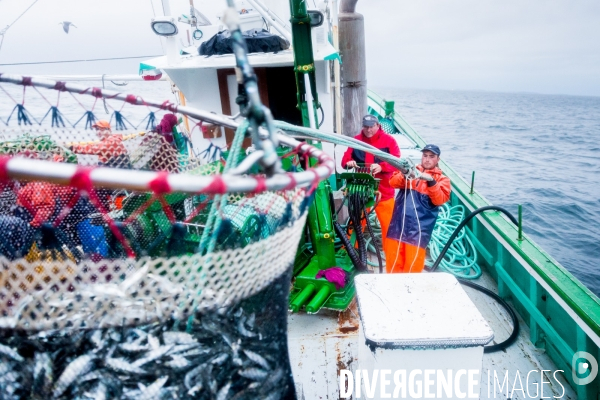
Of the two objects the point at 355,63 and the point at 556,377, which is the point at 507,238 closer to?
the point at 556,377

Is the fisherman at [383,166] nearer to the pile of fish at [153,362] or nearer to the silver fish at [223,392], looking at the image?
the pile of fish at [153,362]

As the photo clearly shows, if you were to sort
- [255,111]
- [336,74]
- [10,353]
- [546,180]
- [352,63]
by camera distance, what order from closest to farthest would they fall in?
[255,111], [10,353], [336,74], [352,63], [546,180]

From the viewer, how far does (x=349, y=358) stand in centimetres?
353

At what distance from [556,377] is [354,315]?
6.11 feet

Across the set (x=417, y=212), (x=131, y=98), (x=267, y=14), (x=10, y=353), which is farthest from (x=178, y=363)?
(x=267, y=14)

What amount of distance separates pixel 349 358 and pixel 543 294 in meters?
1.99

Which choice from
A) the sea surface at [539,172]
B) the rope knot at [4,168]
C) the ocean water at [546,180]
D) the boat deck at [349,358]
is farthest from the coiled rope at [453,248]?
the ocean water at [546,180]

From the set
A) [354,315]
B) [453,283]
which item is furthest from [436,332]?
[354,315]

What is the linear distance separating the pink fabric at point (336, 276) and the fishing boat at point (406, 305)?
0.35 feet

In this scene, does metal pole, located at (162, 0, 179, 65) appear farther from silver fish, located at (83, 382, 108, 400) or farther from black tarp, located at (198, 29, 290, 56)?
silver fish, located at (83, 382, 108, 400)

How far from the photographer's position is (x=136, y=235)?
254cm

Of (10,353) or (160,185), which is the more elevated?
(160,185)

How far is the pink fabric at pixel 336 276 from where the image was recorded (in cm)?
394

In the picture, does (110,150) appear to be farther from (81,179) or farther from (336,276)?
(81,179)
